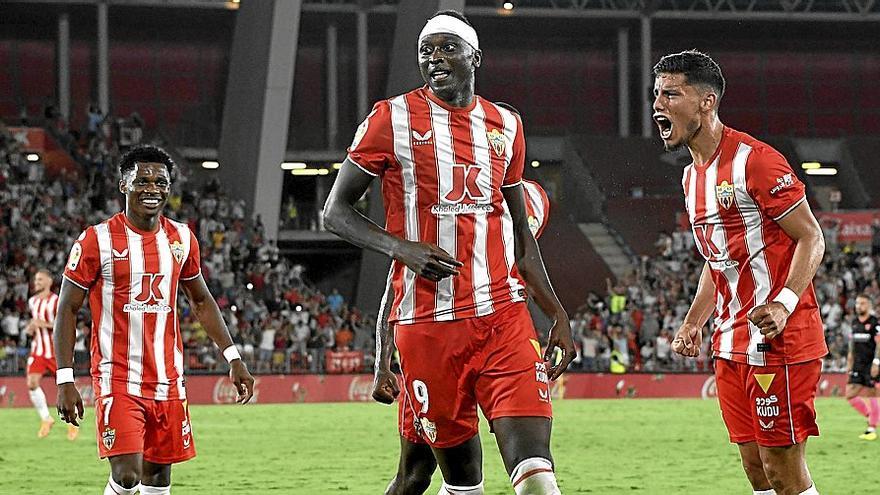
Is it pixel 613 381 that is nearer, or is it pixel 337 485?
pixel 337 485

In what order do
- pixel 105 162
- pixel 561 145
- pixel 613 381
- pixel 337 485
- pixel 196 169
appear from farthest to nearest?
1. pixel 561 145
2. pixel 196 169
3. pixel 105 162
4. pixel 613 381
5. pixel 337 485

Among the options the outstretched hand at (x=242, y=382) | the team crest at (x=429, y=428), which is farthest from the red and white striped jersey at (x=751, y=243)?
the outstretched hand at (x=242, y=382)

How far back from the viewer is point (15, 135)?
39812 mm

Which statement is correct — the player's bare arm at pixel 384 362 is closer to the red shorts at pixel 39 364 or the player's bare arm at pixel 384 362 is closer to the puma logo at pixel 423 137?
the puma logo at pixel 423 137

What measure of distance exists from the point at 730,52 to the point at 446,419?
1885 inches

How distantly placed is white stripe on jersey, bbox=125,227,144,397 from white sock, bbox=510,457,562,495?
10.2 feet

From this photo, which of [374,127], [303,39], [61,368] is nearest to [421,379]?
[374,127]

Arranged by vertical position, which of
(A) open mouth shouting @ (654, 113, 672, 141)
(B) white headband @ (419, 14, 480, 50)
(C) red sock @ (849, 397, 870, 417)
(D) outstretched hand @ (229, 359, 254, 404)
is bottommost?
(C) red sock @ (849, 397, 870, 417)

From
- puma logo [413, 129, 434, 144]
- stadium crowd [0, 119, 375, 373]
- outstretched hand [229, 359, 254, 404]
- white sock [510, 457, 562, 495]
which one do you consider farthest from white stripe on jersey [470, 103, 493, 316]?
stadium crowd [0, 119, 375, 373]

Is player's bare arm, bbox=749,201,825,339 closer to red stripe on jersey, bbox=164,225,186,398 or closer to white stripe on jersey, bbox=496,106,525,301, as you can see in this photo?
white stripe on jersey, bbox=496,106,525,301

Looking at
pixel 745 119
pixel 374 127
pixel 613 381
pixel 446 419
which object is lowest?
pixel 613 381

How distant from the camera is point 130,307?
862 cm

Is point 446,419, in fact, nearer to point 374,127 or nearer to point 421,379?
point 421,379

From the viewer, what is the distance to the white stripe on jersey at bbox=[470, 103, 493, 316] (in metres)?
6.47
